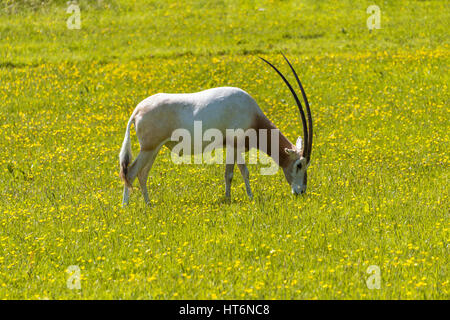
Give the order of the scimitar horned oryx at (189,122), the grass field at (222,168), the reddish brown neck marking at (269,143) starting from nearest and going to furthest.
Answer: the grass field at (222,168) → the scimitar horned oryx at (189,122) → the reddish brown neck marking at (269,143)

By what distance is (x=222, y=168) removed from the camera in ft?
43.0

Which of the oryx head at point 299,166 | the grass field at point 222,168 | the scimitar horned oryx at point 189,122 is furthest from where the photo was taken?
the oryx head at point 299,166

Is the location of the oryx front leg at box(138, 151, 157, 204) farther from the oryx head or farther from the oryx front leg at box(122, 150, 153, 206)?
the oryx head

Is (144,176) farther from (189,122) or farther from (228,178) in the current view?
(228,178)

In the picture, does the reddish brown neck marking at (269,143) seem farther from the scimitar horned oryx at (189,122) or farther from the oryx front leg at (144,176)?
the oryx front leg at (144,176)

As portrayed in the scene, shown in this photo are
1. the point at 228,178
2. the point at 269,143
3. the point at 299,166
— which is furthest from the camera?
the point at 269,143

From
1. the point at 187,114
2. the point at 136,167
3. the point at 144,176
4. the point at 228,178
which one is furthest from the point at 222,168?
the point at 136,167

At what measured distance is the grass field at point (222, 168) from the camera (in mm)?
7289

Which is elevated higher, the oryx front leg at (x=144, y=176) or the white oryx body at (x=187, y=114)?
the white oryx body at (x=187, y=114)

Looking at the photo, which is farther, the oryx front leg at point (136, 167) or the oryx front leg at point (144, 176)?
the oryx front leg at point (144, 176)

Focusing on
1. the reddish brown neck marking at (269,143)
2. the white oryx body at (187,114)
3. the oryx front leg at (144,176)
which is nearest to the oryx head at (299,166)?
the reddish brown neck marking at (269,143)

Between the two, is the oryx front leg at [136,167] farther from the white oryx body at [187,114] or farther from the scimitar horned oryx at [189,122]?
the white oryx body at [187,114]
